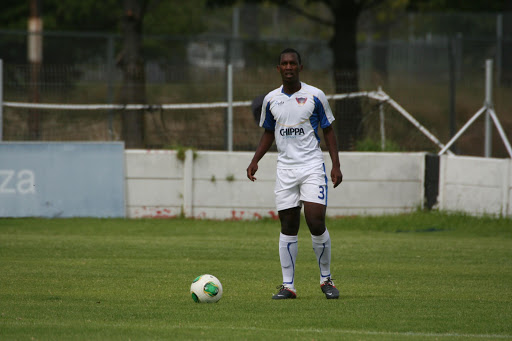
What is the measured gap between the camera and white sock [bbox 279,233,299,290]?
775cm

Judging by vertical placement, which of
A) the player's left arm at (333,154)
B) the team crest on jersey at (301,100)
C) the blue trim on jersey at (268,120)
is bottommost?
the player's left arm at (333,154)

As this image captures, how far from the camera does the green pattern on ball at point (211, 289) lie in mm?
7426

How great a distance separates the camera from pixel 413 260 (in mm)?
10781

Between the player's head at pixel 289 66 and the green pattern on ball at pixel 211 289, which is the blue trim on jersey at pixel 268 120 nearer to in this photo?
the player's head at pixel 289 66

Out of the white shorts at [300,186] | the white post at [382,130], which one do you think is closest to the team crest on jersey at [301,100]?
the white shorts at [300,186]

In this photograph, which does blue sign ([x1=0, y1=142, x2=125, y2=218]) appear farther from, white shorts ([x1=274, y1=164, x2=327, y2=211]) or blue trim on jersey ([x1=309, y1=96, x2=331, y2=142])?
blue trim on jersey ([x1=309, y1=96, x2=331, y2=142])

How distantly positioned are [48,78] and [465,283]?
32.2 feet

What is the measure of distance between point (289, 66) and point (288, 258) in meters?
1.76

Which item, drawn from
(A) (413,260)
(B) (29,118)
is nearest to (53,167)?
(B) (29,118)

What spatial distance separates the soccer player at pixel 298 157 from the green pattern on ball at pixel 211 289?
0.57m

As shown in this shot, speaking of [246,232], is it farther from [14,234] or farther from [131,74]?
[131,74]

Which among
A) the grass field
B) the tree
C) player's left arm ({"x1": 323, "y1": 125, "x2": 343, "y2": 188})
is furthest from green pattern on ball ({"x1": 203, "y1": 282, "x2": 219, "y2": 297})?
the tree

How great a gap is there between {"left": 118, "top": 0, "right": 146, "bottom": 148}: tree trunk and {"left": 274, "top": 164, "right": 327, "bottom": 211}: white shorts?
28.4 ft

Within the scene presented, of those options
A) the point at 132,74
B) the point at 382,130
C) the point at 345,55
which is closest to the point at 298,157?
the point at 382,130
